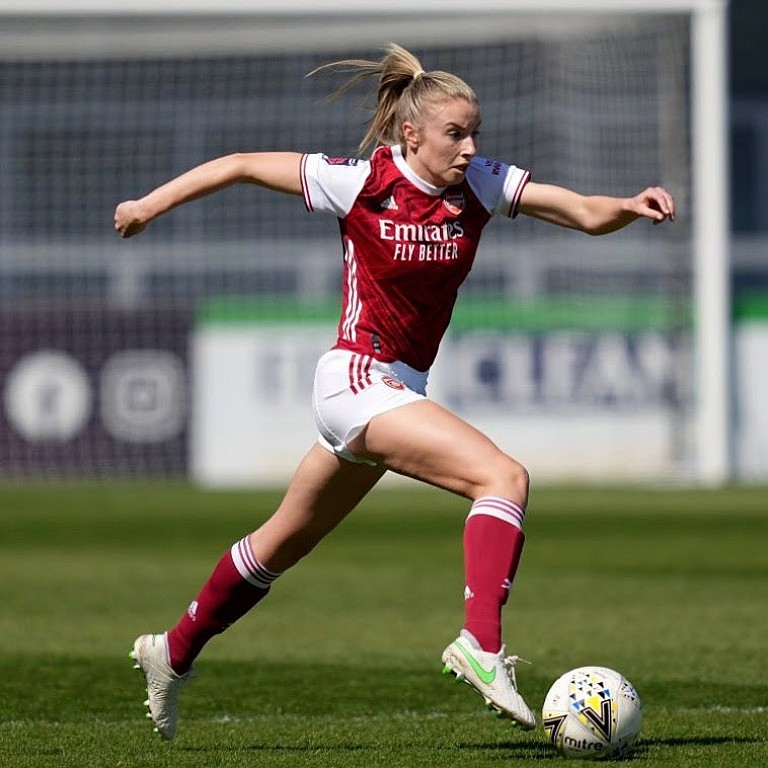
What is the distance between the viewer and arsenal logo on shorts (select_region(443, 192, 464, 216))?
5.48 meters

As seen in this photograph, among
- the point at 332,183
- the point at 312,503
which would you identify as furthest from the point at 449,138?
the point at 312,503

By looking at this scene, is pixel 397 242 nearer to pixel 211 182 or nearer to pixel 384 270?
pixel 384 270

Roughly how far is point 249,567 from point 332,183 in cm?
128

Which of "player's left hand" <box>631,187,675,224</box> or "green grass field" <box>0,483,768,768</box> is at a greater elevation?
"player's left hand" <box>631,187,675,224</box>

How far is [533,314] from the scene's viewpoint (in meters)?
19.3

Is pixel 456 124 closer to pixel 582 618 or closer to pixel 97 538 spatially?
pixel 582 618

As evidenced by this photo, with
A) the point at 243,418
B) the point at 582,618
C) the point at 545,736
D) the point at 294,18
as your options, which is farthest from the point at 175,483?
the point at 545,736

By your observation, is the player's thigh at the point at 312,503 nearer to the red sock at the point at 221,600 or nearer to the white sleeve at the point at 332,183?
the red sock at the point at 221,600

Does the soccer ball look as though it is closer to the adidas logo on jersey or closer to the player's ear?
the adidas logo on jersey

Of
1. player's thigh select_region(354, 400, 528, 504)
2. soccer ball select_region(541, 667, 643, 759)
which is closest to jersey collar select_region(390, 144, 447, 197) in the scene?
player's thigh select_region(354, 400, 528, 504)

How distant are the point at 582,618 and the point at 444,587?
188 centimetres

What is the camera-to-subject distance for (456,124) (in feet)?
17.5

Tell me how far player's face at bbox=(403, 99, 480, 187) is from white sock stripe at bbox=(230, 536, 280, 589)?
4.46 ft

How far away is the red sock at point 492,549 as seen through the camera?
495cm
